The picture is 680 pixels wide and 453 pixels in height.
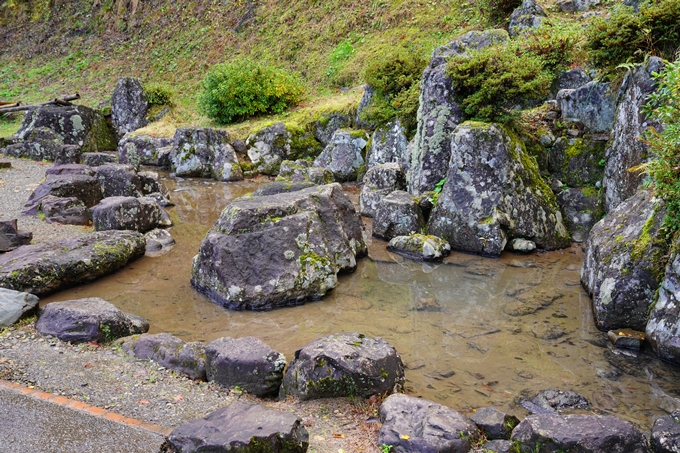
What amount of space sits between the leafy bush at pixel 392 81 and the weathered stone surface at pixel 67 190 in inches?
279

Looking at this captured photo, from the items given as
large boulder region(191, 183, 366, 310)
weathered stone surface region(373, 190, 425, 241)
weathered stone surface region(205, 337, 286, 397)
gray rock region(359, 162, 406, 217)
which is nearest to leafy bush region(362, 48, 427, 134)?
gray rock region(359, 162, 406, 217)

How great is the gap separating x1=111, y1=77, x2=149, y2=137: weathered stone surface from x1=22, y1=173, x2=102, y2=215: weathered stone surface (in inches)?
344

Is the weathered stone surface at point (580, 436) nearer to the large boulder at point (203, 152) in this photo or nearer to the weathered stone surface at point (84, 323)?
the weathered stone surface at point (84, 323)

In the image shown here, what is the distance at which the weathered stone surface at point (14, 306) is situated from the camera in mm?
6878

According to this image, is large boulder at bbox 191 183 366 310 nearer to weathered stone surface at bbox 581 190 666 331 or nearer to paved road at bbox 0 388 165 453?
paved road at bbox 0 388 165 453

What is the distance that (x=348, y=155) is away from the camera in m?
15.4

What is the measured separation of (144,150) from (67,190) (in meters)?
6.02

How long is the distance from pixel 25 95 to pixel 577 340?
102ft

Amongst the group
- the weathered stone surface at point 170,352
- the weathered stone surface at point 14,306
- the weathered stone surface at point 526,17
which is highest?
the weathered stone surface at point 526,17

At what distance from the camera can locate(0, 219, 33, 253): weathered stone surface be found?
9586mm

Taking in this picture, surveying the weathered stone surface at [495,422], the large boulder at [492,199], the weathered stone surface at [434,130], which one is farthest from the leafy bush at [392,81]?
the weathered stone surface at [495,422]

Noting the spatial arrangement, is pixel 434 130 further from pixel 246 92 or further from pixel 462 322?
pixel 246 92

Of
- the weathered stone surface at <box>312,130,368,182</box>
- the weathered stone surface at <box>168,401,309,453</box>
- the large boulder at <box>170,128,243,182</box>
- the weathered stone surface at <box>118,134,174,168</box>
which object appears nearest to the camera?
the weathered stone surface at <box>168,401,309,453</box>

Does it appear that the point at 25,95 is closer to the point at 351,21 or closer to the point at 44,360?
the point at 351,21
